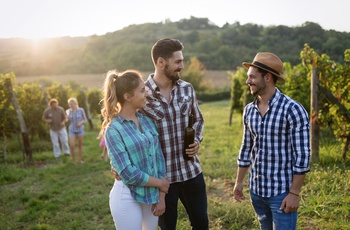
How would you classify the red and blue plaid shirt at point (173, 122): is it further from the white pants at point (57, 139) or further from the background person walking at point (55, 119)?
the white pants at point (57, 139)

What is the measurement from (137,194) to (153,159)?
317 mm

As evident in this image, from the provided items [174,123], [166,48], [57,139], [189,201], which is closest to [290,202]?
[189,201]

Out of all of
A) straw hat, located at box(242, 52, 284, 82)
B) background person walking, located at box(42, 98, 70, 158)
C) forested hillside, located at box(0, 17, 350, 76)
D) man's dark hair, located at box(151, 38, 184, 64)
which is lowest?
background person walking, located at box(42, 98, 70, 158)

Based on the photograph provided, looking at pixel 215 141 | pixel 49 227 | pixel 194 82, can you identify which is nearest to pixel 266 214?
pixel 49 227

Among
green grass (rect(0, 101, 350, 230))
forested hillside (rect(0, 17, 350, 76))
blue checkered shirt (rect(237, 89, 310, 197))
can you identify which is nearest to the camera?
blue checkered shirt (rect(237, 89, 310, 197))

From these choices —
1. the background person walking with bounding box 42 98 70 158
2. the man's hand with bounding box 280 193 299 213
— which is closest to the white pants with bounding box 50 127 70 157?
the background person walking with bounding box 42 98 70 158

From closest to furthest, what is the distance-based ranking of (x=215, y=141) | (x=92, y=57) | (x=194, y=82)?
(x=215, y=141) → (x=194, y=82) → (x=92, y=57)

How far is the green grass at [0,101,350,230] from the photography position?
5.01m

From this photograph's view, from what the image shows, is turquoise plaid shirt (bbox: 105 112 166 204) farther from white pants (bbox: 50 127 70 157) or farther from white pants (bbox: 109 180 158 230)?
white pants (bbox: 50 127 70 157)

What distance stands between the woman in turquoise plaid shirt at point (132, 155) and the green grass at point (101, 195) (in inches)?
89.9

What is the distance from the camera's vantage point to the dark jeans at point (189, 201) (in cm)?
325

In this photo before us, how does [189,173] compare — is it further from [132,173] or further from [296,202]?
[296,202]

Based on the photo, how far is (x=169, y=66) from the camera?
121 inches

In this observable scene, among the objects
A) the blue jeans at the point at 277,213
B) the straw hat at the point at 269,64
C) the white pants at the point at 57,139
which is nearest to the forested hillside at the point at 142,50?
the white pants at the point at 57,139
